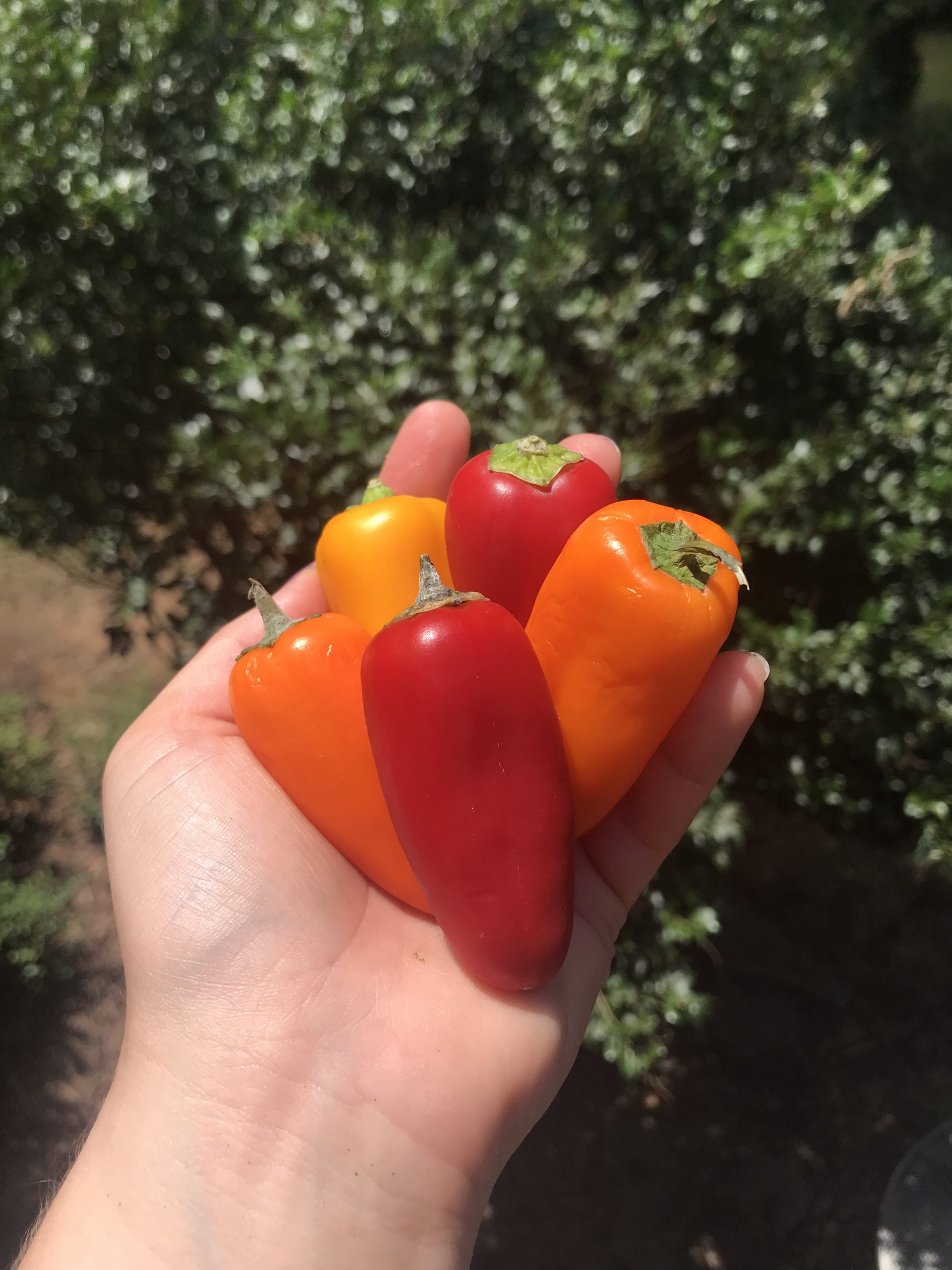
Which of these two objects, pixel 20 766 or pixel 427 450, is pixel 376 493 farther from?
pixel 20 766

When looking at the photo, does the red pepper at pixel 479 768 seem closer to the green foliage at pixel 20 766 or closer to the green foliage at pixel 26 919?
the green foliage at pixel 26 919

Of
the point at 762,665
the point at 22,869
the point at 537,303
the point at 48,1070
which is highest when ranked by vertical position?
the point at 537,303

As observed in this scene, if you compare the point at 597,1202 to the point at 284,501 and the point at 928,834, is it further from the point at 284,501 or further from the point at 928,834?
the point at 284,501

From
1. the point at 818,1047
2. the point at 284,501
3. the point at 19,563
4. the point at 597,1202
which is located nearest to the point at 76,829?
the point at 19,563

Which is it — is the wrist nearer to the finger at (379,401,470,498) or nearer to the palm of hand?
the palm of hand

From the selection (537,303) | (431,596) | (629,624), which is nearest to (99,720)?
(537,303)

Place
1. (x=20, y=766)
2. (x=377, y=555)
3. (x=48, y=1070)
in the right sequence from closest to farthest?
1. (x=377, y=555)
2. (x=48, y=1070)
3. (x=20, y=766)
